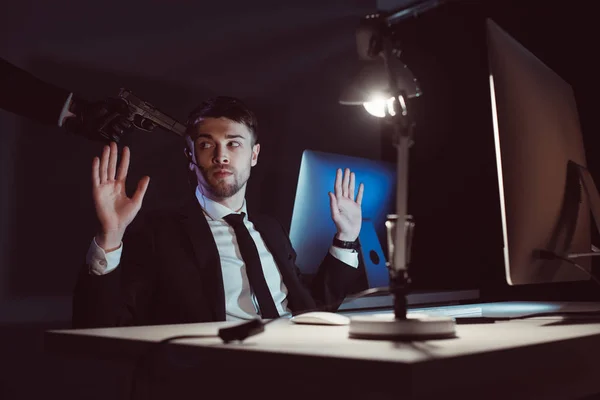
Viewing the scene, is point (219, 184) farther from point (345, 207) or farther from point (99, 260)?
point (99, 260)

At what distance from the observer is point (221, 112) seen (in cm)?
210

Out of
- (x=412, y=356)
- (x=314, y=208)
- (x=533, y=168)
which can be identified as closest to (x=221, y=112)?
(x=314, y=208)

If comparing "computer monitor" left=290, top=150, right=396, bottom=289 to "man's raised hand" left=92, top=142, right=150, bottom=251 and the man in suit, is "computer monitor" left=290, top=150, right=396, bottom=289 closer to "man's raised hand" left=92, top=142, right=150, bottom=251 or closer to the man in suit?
the man in suit

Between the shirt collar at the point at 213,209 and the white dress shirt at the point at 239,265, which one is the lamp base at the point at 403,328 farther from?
the shirt collar at the point at 213,209

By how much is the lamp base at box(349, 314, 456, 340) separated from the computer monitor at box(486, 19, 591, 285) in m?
0.20

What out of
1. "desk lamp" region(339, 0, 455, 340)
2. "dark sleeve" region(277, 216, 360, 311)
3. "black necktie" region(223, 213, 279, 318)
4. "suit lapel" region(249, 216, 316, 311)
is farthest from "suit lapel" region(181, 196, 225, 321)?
"desk lamp" region(339, 0, 455, 340)

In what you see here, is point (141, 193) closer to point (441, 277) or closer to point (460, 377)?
point (460, 377)

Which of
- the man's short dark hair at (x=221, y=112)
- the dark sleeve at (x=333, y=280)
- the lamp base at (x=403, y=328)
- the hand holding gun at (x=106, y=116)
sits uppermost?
the man's short dark hair at (x=221, y=112)

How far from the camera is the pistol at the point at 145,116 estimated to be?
196 cm

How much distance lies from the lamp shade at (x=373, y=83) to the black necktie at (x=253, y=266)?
1.82ft

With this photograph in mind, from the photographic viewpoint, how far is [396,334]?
806 mm

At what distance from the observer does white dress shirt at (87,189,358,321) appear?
6.07 feet

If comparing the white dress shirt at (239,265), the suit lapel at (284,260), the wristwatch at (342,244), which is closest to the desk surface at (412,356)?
the white dress shirt at (239,265)

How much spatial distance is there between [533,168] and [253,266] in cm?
101
